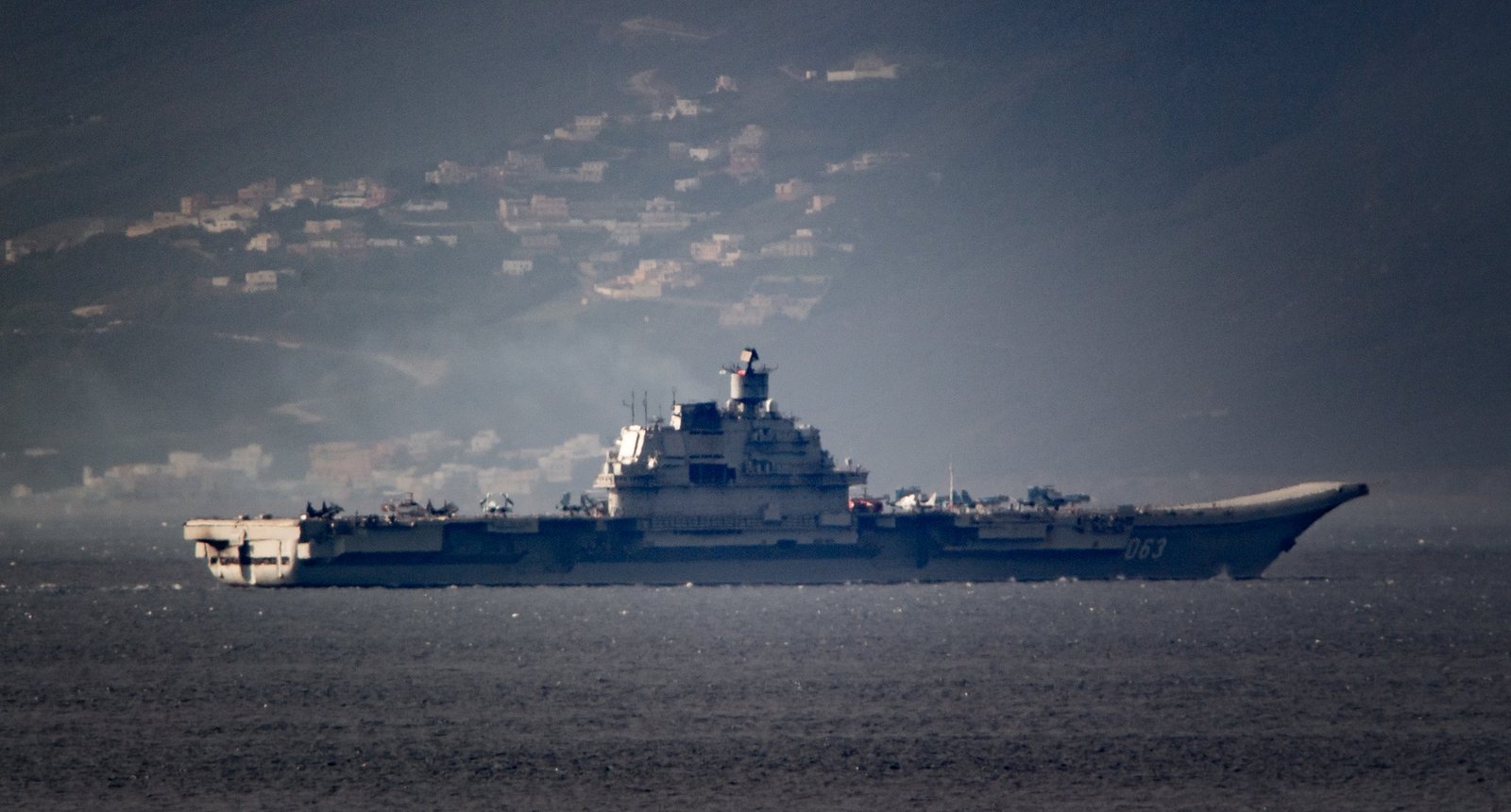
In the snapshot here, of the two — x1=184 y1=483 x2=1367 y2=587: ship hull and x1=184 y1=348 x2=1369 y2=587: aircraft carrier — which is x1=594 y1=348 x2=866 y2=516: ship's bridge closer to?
x1=184 y1=348 x2=1369 y2=587: aircraft carrier

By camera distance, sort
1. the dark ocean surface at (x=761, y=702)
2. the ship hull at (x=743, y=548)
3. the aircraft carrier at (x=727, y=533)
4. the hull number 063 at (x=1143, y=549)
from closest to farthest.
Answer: the dark ocean surface at (x=761, y=702)
the ship hull at (x=743, y=548)
the aircraft carrier at (x=727, y=533)
the hull number 063 at (x=1143, y=549)

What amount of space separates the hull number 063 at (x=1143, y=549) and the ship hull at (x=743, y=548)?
0.03m

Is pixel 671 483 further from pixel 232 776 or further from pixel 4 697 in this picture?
pixel 232 776

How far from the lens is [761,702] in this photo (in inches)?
1614

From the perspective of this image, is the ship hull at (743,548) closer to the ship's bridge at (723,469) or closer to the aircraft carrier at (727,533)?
the aircraft carrier at (727,533)

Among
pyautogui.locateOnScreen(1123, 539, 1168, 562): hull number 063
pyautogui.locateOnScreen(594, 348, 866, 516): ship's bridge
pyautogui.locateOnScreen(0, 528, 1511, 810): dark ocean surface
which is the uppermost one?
pyautogui.locateOnScreen(594, 348, 866, 516): ship's bridge

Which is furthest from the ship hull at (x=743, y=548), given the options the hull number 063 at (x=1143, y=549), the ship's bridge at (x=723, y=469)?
the ship's bridge at (x=723, y=469)

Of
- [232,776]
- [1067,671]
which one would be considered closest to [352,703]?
[232,776]

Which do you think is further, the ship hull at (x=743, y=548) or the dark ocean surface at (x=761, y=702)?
→ the ship hull at (x=743, y=548)

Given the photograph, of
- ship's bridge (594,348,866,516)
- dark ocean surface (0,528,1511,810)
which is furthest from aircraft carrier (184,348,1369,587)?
dark ocean surface (0,528,1511,810)

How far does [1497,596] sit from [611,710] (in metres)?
39.9

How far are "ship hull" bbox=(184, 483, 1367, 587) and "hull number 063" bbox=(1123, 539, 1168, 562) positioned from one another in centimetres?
3

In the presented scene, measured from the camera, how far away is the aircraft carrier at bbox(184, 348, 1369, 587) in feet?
219

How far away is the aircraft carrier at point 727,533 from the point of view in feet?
219
